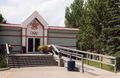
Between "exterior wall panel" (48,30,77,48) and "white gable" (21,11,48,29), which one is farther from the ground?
"white gable" (21,11,48,29)

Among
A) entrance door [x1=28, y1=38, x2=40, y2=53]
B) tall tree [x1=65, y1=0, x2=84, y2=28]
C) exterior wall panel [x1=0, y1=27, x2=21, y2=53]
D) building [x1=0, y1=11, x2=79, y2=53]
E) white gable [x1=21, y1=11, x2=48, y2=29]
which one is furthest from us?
tall tree [x1=65, y1=0, x2=84, y2=28]

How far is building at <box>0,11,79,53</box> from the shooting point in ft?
82.2

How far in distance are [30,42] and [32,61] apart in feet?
21.8

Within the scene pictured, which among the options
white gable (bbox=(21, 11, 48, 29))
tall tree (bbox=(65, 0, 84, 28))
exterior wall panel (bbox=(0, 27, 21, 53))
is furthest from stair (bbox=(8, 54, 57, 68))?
tall tree (bbox=(65, 0, 84, 28))

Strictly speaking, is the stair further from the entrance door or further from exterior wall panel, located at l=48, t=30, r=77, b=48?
exterior wall panel, located at l=48, t=30, r=77, b=48

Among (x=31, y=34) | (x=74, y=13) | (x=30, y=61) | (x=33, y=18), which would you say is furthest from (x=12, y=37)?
(x=74, y=13)

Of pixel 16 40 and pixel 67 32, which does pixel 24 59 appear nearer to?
pixel 16 40

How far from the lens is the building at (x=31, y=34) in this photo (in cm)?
2505

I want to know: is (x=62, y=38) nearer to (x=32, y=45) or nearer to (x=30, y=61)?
(x=32, y=45)

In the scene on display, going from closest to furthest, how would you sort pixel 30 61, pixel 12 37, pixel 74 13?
pixel 30 61
pixel 12 37
pixel 74 13

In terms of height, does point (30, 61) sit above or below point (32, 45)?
below

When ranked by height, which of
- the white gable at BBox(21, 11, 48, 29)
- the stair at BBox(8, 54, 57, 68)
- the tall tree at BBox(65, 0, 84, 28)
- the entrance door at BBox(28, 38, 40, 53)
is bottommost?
the stair at BBox(8, 54, 57, 68)

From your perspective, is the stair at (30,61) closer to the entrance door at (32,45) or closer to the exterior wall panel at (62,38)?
the entrance door at (32,45)

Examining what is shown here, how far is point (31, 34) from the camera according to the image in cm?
2606
